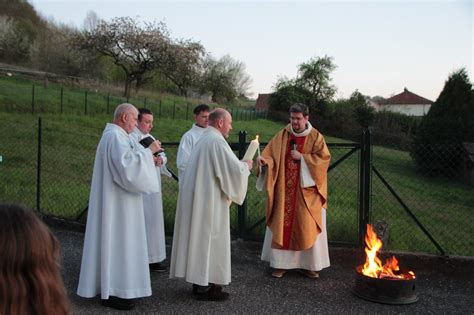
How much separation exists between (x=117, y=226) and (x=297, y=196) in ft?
7.94

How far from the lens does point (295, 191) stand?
256 inches

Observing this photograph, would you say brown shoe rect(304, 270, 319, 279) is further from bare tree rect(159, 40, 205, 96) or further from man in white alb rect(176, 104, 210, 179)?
bare tree rect(159, 40, 205, 96)

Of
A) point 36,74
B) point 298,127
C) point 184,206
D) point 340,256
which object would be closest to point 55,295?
point 184,206

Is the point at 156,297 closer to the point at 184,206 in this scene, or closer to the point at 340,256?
the point at 184,206

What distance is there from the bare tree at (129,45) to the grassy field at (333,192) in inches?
721

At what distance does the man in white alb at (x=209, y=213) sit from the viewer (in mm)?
5383

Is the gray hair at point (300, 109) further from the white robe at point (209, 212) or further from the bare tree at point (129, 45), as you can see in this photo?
the bare tree at point (129, 45)

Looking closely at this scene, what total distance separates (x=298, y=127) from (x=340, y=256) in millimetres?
2001

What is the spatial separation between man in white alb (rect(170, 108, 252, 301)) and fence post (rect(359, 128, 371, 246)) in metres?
2.21

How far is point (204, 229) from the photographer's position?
541cm

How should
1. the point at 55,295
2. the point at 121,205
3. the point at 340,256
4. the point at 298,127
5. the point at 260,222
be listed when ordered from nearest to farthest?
the point at 55,295 → the point at 121,205 → the point at 298,127 → the point at 340,256 → the point at 260,222

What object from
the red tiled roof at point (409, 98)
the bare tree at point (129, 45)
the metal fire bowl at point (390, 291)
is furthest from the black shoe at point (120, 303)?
the red tiled roof at point (409, 98)

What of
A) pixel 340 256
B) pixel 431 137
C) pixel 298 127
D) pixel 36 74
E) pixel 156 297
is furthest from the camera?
pixel 36 74

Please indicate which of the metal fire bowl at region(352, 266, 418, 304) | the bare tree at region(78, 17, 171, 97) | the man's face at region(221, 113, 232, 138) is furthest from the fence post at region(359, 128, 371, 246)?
the bare tree at region(78, 17, 171, 97)
